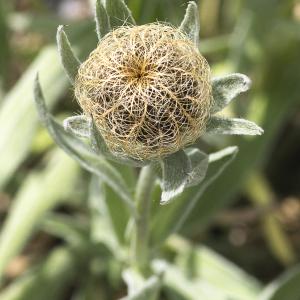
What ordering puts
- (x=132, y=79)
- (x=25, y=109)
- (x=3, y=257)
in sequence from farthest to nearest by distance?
(x=25, y=109)
(x=3, y=257)
(x=132, y=79)

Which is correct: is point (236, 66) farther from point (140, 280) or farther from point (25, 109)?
point (140, 280)

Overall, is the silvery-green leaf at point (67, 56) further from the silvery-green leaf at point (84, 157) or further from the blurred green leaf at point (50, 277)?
the blurred green leaf at point (50, 277)

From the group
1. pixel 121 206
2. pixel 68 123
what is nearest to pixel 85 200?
pixel 121 206

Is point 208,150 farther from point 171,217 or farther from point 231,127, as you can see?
point 231,127

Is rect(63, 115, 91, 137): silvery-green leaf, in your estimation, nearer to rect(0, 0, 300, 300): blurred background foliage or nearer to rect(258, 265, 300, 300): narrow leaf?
rect(0, 0, 300, 300): blurred background foliage

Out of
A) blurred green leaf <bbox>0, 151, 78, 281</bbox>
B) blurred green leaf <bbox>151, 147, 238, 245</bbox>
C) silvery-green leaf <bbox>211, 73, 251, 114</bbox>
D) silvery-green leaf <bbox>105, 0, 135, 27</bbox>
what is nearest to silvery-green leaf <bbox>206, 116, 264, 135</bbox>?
silvery-green leaf <bbox>211, 73, 251, 114</bbox>

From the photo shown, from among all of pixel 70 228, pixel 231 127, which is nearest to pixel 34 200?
pixel 70 228
